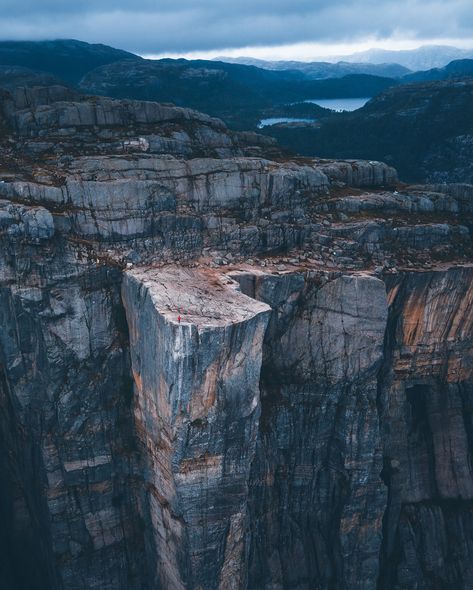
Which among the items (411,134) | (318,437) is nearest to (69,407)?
(318,437)

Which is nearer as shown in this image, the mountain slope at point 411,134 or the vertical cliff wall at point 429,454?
the vertical cliff wall at point 429,454

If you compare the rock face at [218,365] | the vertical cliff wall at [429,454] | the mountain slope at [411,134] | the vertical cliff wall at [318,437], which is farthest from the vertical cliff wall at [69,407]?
the mountain slope at [411,134]

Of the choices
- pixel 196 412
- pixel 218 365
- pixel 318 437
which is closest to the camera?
pixel 218 365

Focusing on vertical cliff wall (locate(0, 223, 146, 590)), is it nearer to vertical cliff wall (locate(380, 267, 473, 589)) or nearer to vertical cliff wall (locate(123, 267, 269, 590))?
vertical cliff wall (locate(123, 267, 269, 590))

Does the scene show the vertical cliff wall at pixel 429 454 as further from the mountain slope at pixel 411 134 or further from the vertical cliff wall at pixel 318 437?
the mountain slope at pixel 411 134

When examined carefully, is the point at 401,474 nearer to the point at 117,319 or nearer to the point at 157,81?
the point at 117,319

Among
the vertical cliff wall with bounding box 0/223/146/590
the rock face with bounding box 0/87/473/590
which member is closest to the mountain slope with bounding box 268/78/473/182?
the rock face with bounding box 0/87/473/590

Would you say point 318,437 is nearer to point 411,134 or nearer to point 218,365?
point 218,365

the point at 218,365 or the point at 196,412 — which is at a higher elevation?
the point at 218,365
